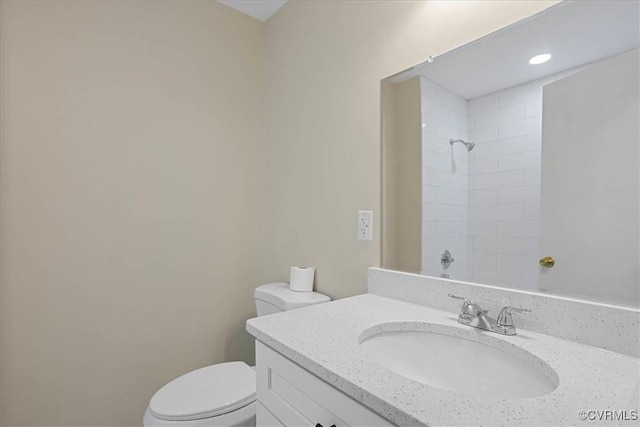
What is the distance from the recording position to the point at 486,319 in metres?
0.88

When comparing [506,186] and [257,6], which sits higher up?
[257,6]

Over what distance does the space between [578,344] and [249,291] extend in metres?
1.60

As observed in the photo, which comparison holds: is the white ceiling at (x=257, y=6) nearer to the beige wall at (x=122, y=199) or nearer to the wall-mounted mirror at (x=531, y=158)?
the beige wall at (x=122, y=199)

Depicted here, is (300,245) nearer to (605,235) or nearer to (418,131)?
A: (418,131)

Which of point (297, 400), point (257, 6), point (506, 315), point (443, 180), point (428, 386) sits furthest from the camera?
point (257, 6)

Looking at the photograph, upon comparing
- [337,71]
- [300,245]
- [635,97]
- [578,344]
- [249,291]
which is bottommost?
[249,291]

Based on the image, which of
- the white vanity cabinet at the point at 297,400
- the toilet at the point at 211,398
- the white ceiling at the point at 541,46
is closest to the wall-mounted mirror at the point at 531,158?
the white ceiling at the point at 541,46

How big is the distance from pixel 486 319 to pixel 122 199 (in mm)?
1579

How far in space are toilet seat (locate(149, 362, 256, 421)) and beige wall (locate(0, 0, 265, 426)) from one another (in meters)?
0.44

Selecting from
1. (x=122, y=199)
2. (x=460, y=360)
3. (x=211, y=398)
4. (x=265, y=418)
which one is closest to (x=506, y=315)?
(x=460, y=360)

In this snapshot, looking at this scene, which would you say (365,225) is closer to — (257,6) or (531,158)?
(531,158)

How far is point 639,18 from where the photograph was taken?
744 mm

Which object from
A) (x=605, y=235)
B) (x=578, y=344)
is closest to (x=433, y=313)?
(x=578, y=344)

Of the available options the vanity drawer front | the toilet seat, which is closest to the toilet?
the toilet seat
